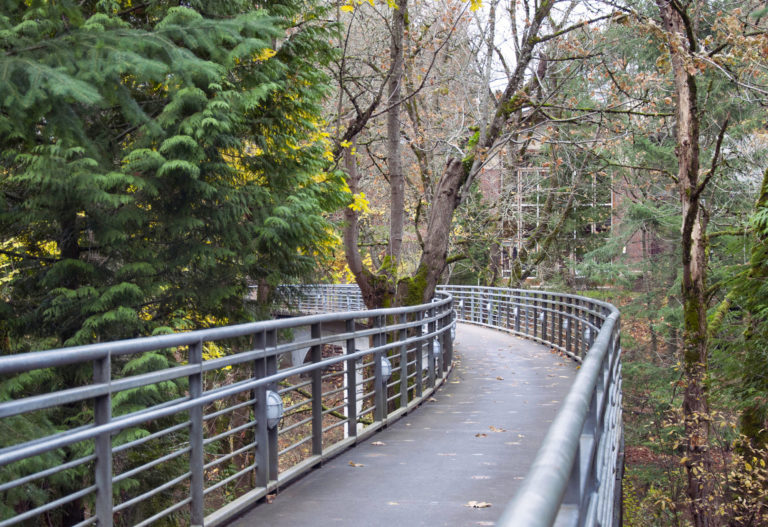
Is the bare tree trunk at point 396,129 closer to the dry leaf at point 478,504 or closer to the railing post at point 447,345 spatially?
the railing post at point 447,345

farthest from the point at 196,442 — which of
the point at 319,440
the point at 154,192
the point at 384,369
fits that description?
the point at 154,192

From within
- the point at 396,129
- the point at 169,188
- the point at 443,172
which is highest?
the point at 396,129

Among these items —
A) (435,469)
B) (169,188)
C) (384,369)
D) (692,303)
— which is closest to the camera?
(435,469)

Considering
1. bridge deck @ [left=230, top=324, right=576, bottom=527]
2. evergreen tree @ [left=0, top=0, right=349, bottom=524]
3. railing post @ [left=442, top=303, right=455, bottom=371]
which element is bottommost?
bridge deck @ [left=230, top=324, right=576, bottom=527]

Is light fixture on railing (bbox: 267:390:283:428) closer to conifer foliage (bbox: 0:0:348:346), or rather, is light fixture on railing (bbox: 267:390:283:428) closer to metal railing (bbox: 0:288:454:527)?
metal railing (bbox: 0:288:454:527)

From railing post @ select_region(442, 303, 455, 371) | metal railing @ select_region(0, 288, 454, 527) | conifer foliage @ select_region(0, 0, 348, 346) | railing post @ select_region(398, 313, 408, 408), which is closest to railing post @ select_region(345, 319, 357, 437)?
metal railing @ select_region(0, 288, 454, 527)

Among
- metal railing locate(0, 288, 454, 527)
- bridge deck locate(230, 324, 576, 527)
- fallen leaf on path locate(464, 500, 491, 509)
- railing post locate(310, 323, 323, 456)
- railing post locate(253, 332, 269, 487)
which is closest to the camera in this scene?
metal railing locate(0, 288, 454, 527)

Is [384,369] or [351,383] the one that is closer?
[351,383]

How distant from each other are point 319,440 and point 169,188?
5.33m

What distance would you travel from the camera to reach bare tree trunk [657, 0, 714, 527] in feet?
49.2

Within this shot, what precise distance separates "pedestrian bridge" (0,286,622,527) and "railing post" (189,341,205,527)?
0.01m

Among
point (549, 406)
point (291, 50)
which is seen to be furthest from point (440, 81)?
point (549, 406)

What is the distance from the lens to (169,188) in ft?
37.2

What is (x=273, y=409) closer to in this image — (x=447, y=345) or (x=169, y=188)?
(x=169, y=188)
